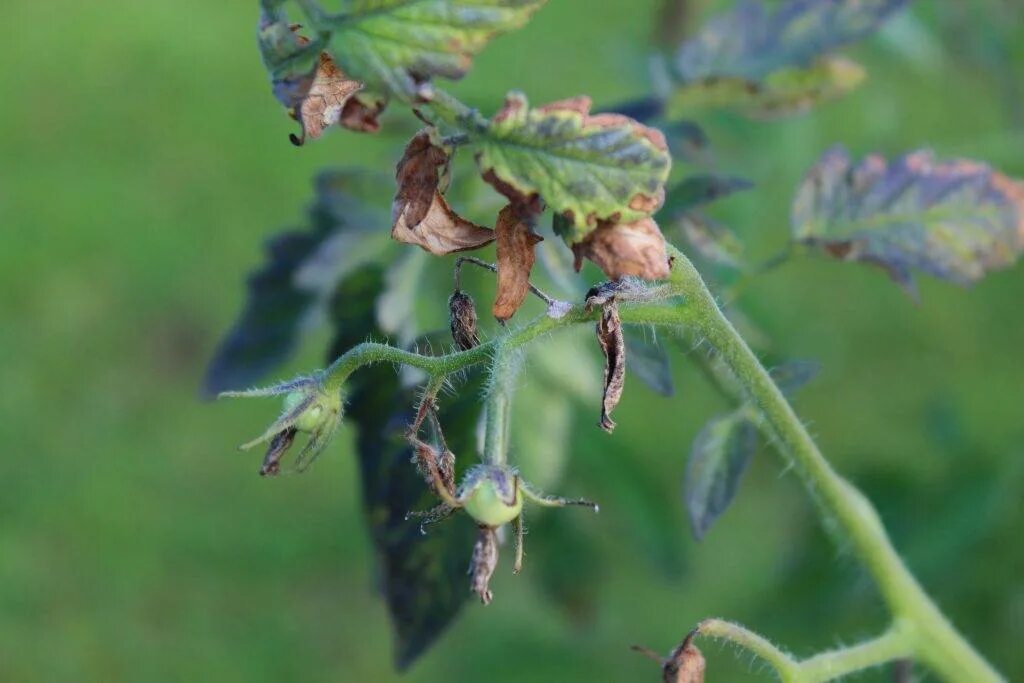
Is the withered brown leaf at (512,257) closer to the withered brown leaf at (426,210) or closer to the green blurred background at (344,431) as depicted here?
the withered brown leaf at (426,210)

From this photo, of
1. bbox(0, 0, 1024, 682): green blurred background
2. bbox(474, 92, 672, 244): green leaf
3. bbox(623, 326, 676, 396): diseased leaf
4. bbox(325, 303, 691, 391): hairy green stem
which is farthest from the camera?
bbox(0, 0, 1024, 682): green blurred background

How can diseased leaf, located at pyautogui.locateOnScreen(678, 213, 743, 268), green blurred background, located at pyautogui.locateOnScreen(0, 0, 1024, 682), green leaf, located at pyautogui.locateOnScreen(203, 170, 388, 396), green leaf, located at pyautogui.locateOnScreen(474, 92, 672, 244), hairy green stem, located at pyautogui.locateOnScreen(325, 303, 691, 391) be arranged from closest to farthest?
green leaf, located at pyautogui.locateOnScreen(474, 92, 672, 244) < hairy green stem, located at pyautogui.locateOnScreen(325, 303, 691, 391) < diseased leaf, located at pyautogui.locateOnScreen(678, 213, 743, 268) < green leaf, located at pyautogui.locateOnScreen(203, 170, 388, 396) < green blurred background, located at pyautogui.locateOnScreen(0, 0, 1024, 682)

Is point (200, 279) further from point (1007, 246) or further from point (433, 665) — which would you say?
point (1007, 246)

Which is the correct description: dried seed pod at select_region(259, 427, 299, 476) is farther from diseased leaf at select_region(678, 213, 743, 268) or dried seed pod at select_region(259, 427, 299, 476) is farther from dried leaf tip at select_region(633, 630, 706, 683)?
diseased leaf at select_region(678, 213, 743, 268)

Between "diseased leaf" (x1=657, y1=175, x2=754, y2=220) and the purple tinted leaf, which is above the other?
"diseased leaf" (x1=657, y1=175, x2=754, y2=220)

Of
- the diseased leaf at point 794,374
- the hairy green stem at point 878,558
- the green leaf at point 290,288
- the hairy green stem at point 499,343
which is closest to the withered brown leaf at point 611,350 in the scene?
the hairy green stem at point 499,343

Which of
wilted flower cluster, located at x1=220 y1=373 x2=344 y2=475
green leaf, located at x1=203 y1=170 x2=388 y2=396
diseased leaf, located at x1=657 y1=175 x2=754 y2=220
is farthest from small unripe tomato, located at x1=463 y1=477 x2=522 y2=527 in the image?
green leaf, located at x1=203 y1=170 x2=388 y2=396
